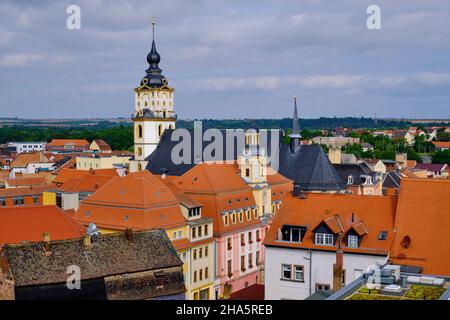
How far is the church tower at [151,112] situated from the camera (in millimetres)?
80062

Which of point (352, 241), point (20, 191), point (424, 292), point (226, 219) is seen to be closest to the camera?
point (424, 292)

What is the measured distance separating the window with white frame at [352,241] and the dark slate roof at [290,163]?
3216 cm

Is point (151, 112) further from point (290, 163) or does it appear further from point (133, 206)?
point (133, 206)

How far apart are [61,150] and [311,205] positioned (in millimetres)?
162524

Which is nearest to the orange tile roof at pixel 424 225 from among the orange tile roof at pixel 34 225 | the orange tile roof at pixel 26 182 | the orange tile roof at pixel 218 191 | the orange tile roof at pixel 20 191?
the orange tile roof at pixel 34 225

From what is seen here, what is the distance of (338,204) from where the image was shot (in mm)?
34812

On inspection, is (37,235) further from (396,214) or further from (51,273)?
(396,214)

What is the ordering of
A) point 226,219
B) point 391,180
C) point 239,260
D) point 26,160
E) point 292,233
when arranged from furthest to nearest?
point 26,160, point 391,180, point 239,260, point 226,219, point 292,233

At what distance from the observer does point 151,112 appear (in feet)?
267

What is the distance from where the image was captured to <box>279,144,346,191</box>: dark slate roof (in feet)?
217

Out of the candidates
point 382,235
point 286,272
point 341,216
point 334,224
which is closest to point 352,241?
point 334,224

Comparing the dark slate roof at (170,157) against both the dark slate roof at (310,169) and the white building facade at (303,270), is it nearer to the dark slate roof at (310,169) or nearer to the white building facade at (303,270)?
the dark slate roof at (310,169)

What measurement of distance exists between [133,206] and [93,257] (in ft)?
42.8
